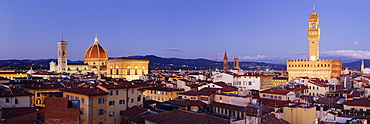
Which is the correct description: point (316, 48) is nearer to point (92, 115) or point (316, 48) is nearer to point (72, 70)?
point (92, 115)

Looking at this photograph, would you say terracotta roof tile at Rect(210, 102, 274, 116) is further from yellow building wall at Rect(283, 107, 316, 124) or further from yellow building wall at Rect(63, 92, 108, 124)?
yellow building wall at Rect(63, 92, 108, 124)

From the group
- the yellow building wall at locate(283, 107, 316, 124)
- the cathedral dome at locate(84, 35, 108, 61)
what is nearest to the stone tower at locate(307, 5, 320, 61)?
the yellow building wall at locate(283, 107, 316, 124)

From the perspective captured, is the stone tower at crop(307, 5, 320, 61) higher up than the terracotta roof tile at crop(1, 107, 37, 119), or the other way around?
the stone tower at crop(307, 5, 320, 61)

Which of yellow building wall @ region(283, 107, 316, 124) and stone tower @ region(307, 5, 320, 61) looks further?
stone tower @ region(307, 5, 320, 61)

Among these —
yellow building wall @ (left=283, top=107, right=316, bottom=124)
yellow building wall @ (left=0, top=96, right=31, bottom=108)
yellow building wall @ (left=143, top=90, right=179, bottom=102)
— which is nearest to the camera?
yellow building wall @ (left=283, top=107, right=316, bottom=124)

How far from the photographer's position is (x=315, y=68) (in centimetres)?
7312

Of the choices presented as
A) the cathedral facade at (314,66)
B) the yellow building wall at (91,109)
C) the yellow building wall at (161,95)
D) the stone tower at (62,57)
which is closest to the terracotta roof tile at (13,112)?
the yellow building wall at (91,109)

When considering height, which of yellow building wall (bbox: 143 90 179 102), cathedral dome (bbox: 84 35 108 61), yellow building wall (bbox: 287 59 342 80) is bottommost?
yellow building wall (bbox: 143 90 179 102)

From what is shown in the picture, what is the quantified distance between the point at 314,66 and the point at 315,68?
0.53 metres

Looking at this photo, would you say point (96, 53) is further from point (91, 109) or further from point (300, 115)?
point (300, 115)

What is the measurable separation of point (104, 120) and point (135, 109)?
2.40 meters

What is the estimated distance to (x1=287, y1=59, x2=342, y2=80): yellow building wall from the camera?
235 feet

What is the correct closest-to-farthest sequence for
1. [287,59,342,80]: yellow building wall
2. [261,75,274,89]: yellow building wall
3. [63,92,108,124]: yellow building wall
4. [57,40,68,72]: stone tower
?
[63,92,108,124]: yellow building wall < [261,75,274,89]: yellow building wall < [287,59,342,80]: yellow building wall < [57,40,68,72]: stone tower

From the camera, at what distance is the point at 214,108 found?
82.5 feet
